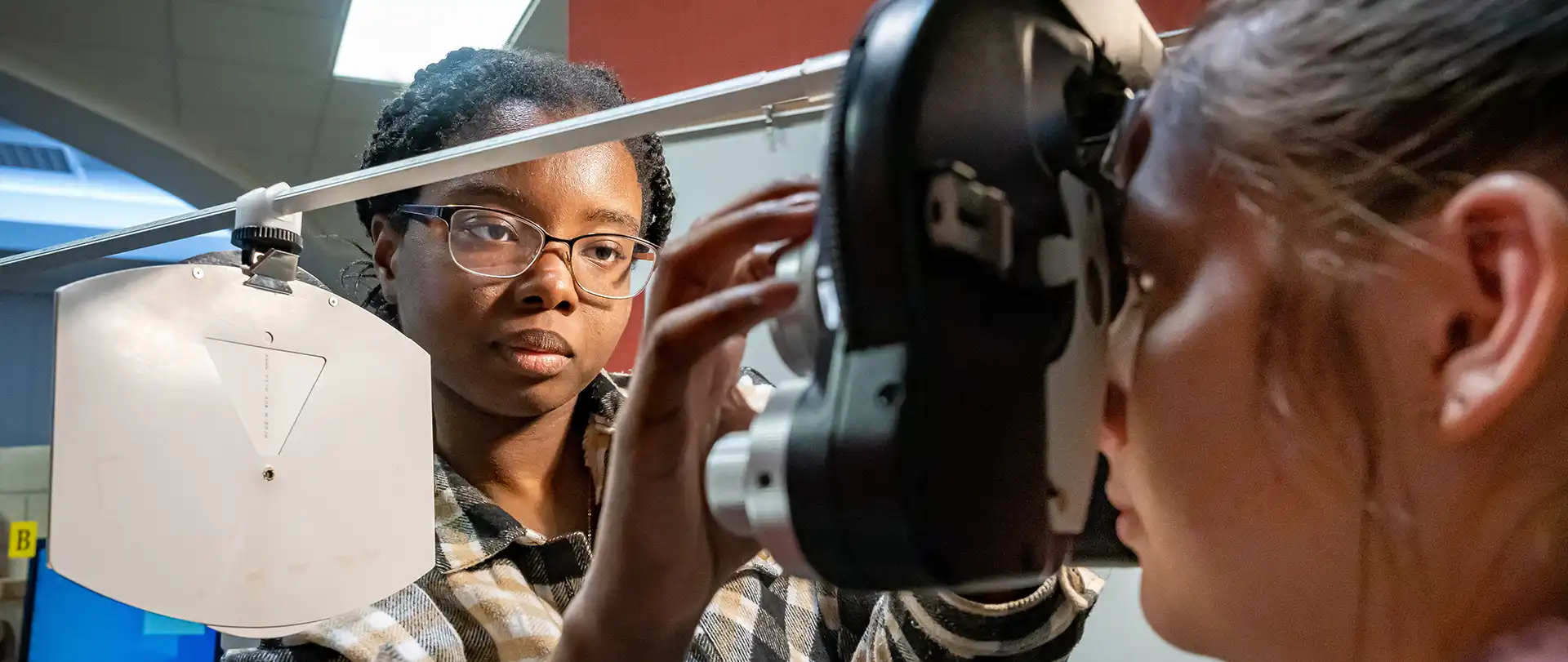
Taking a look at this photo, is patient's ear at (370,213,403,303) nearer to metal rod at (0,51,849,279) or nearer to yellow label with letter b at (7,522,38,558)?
metal rod at (0,51,849,279)

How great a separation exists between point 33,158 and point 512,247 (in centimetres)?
393

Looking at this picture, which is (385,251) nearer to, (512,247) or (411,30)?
(512,247)

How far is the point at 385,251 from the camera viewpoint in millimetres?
902

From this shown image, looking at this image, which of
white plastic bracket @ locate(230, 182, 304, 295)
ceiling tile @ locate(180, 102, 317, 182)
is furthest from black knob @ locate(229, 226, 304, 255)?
ceiling tile @ locate(180, 102, 317, 182)

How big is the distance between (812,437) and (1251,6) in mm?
206

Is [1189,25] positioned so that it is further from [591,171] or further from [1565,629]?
[591,171]

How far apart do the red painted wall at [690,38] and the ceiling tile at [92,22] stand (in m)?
1.54

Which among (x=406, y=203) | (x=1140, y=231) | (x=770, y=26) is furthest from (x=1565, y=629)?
(x=770, y=26)

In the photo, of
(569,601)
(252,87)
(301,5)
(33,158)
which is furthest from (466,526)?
(33,158)

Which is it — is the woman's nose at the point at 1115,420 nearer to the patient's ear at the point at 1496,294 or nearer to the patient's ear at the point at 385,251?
the patient's ear at the point at 1496,294

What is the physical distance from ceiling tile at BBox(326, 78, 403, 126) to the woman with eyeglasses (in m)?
1.75

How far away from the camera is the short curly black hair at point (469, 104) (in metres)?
0.90

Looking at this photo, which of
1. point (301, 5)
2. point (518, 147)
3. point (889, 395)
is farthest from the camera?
point (301, 5)

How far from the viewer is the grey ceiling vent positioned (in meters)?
3.67
